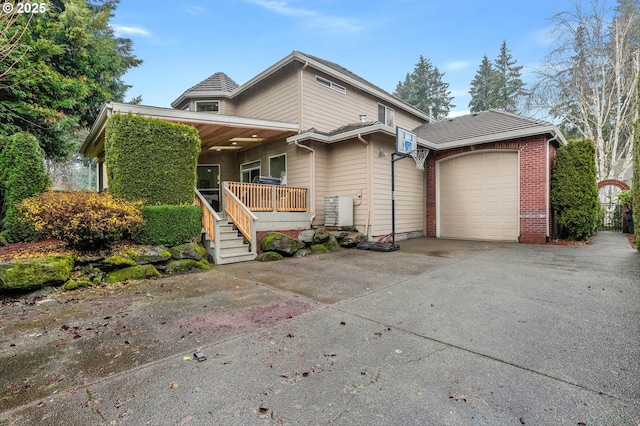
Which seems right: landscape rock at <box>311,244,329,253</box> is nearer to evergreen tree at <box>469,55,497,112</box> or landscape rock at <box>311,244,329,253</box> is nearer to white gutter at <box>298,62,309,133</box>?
white gutter at <box>298,62,309,133</box>

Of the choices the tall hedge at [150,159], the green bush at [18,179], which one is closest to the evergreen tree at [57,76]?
the green bush at [18,179]

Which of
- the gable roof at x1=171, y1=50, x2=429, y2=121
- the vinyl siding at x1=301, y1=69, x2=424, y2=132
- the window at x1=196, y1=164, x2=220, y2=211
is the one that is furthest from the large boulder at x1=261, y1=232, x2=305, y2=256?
the gable roof at x1=171, y1=50, x2=429, y2=121

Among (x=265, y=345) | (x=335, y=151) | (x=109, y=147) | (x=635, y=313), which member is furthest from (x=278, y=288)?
(x=335, y=151)

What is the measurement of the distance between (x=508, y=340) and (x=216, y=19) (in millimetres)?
12709

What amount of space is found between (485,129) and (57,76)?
49.5 ft

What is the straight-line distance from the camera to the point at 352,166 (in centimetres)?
931

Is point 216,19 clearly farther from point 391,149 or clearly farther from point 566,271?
point 566,271

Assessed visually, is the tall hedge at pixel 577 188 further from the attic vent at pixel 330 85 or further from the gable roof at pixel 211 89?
the gable roof at pixel 211 89

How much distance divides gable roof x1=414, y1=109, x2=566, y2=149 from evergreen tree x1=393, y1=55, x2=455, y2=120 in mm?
27310

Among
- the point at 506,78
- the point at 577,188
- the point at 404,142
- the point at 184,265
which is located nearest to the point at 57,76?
the point at 184,265

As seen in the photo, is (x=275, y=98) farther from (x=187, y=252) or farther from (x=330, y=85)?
(x=187, y=252)

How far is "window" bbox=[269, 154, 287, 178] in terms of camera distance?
10.3 m

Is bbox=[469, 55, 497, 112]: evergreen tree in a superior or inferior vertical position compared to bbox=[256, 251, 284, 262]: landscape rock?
superior

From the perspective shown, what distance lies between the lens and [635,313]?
3234 mm
